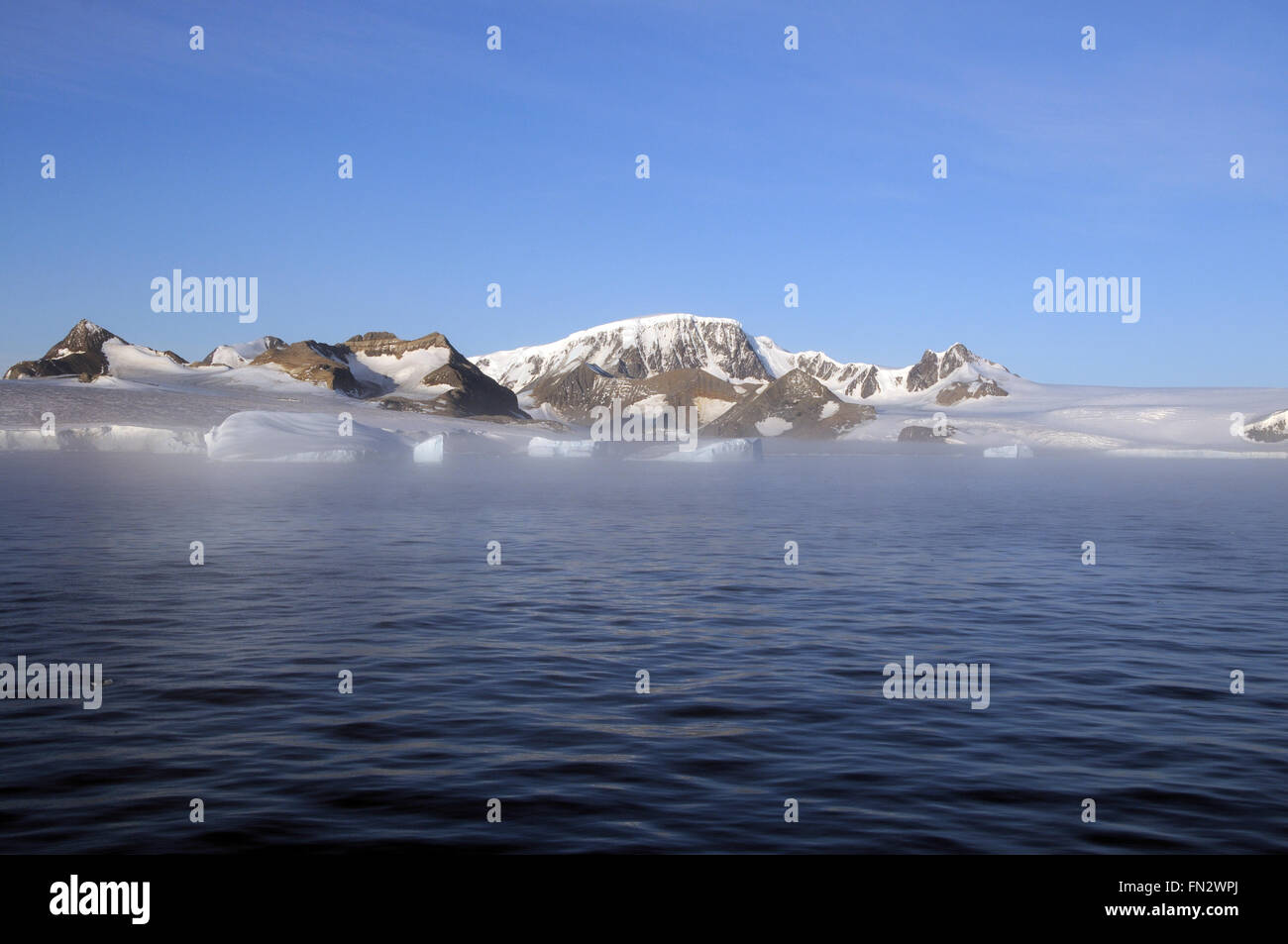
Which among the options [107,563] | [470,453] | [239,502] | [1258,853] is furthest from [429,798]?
[470,453]

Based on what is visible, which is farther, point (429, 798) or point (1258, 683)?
point (1258, 683)

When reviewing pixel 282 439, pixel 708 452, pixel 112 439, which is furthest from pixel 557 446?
pixel 282 439

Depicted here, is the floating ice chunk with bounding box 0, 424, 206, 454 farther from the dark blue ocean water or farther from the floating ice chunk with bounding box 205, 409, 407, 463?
the dark blue ocean water

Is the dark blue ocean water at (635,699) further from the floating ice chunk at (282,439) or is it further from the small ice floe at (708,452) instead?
the small ice floe at (708,452)

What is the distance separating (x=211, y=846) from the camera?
9805mm

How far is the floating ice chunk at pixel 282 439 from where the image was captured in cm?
10219

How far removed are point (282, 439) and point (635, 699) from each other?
305 feet

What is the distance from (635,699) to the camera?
15961 mm

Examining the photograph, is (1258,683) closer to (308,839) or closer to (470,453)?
(308,839)

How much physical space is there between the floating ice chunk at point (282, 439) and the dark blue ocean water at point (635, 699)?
6296 cm

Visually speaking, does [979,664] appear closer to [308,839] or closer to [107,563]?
[308,839]

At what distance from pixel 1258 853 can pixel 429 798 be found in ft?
23.6

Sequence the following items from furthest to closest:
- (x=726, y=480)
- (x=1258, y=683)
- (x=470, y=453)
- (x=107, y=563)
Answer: (x=470, y=453)
(x=726, y=480)
(x=107, y=563)
(x=1258, y=683)
